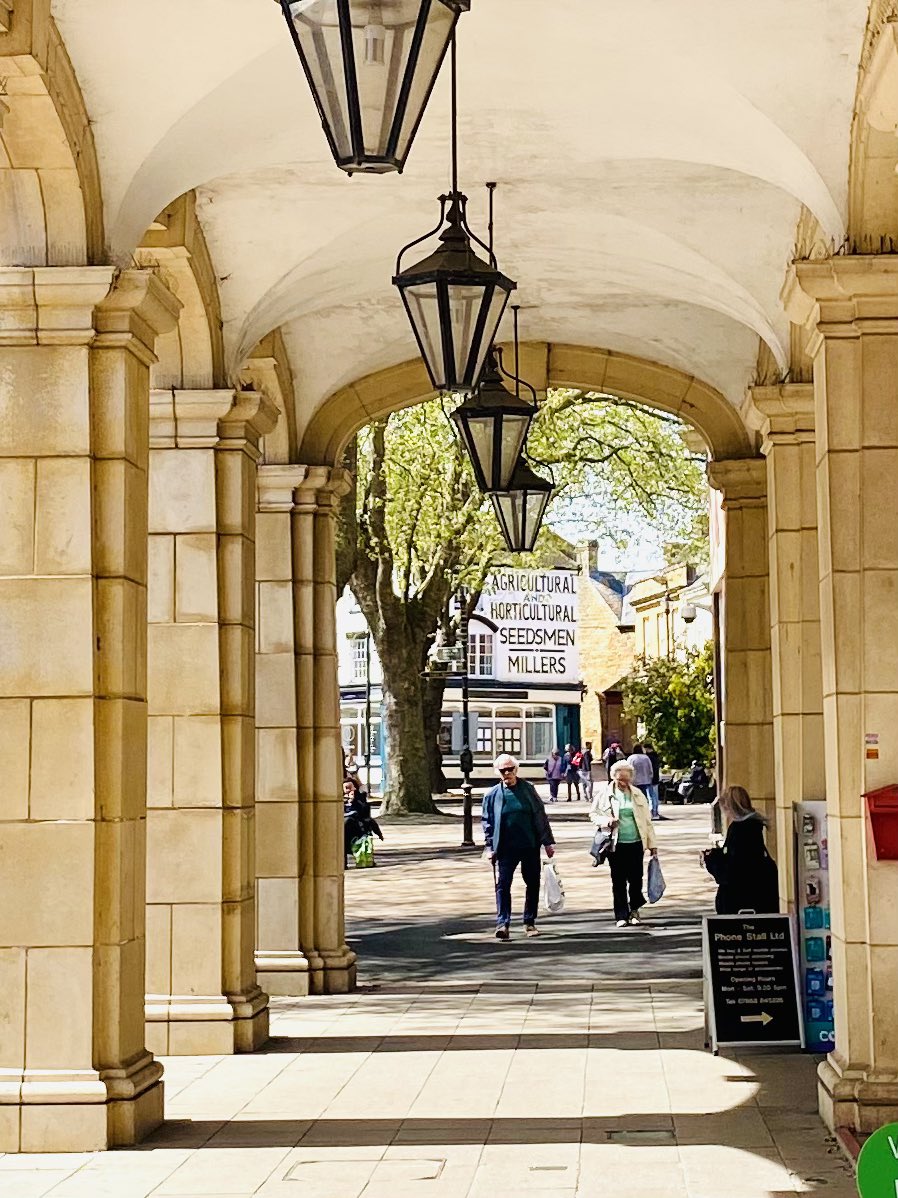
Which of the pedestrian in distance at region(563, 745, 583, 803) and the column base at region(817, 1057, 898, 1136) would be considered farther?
the pedestrian in distance at region(563, 745, 583, 803)

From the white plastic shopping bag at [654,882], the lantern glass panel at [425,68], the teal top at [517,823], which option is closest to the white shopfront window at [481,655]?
the white plastic shopping bag at [654,882]

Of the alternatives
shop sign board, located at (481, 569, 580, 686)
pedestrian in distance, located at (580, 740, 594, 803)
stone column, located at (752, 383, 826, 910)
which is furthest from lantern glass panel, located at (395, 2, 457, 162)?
shop sign board, located at (481, 569, 580, 686)

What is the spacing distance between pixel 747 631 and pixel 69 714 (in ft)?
24.2

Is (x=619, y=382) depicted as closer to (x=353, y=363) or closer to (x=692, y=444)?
(x=353, y=363)

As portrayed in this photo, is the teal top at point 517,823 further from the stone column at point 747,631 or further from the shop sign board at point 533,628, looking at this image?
the shop sign board at point 533,628

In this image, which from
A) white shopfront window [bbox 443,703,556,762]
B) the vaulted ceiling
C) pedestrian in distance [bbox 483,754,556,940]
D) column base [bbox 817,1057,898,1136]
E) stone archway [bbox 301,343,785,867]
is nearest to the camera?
column base [bbox 817,1057,898,1136]

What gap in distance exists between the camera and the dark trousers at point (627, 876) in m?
15.7

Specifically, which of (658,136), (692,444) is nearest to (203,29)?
(658,136)

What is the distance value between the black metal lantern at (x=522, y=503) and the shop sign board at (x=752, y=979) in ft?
9.95

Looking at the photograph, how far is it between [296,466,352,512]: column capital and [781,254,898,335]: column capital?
19.0 ft

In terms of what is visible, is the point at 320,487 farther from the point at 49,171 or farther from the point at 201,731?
the point at 49,171

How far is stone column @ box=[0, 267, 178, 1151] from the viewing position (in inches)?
294

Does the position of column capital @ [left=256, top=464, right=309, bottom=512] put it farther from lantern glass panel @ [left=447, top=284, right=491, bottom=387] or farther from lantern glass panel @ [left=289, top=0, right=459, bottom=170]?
lantern glass panel @ [left=289, top=0, right=459, bottom=170]

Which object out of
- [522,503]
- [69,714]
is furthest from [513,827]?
[69,714]
